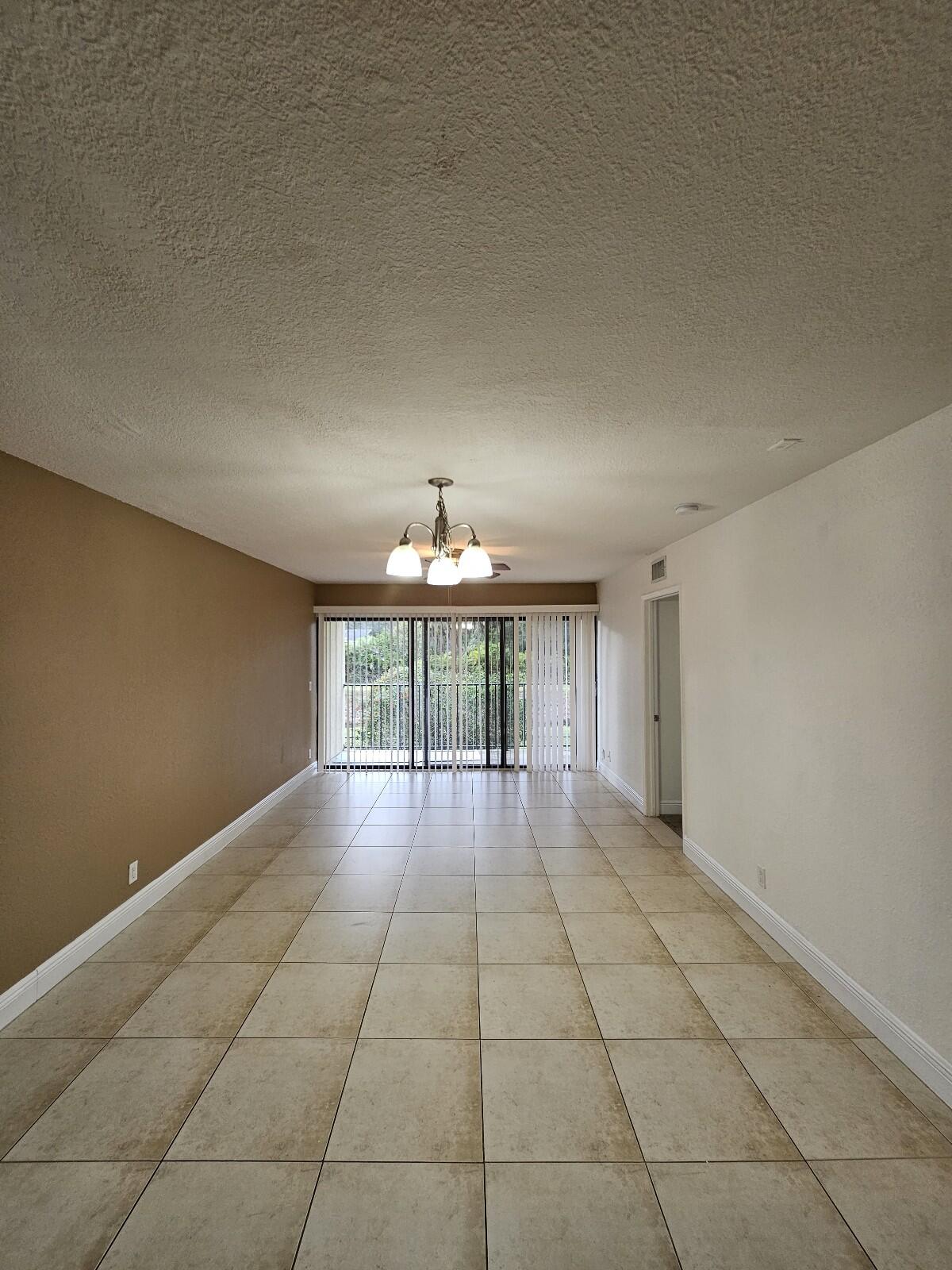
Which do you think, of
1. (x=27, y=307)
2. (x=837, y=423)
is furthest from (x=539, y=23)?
(x=837, y=423)

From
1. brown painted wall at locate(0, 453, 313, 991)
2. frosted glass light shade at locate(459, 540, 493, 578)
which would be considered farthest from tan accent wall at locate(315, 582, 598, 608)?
frosted glass light shade at locate(459, 540, 493, 578)

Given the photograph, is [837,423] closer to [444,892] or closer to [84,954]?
[444,892]

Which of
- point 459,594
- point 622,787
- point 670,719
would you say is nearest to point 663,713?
point 670,719

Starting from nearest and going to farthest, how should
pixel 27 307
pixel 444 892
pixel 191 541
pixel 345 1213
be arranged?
pixel 27 307, pixel 345 1213, pixel 444 892, pixel 191 541

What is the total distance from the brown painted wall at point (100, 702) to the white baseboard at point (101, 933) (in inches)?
2.0

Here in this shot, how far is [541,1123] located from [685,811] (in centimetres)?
308

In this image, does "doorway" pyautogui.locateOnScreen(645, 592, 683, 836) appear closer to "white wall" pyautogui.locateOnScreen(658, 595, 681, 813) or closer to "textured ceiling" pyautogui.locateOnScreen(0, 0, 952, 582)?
"white wall" pyautogui.locateOnScreen(658, 595, 681, 813)

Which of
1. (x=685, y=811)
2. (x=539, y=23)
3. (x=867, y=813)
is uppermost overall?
(x=539, y=23)

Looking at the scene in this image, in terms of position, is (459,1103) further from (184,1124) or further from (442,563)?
(442,563)

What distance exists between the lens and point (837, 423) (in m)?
2.24

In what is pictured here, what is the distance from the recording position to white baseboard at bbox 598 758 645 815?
6023mm

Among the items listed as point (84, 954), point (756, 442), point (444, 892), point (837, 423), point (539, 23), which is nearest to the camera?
point (539, 23)

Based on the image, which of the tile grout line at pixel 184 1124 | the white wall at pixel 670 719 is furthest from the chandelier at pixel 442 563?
the white wall at pixel 670 719

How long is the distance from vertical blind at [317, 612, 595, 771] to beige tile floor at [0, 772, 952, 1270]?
412cm
